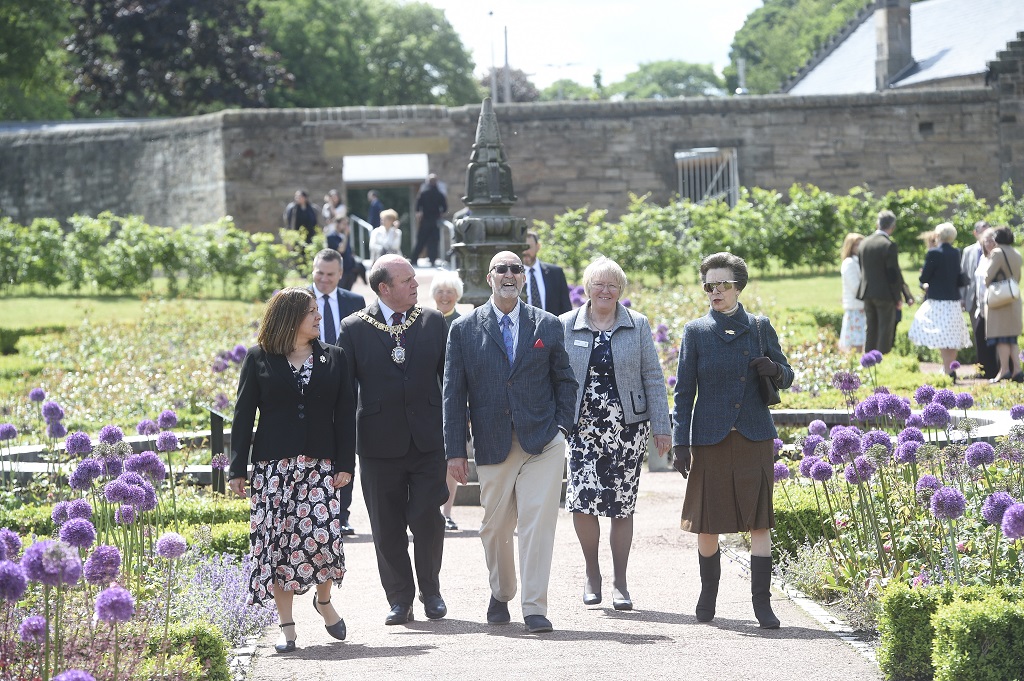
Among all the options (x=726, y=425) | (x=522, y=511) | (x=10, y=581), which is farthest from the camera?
(x=522, y=511)

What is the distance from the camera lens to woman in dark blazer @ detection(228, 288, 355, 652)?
591cm

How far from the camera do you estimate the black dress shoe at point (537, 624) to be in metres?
5.95

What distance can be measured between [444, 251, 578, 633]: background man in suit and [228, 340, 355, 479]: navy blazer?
20.6 inches

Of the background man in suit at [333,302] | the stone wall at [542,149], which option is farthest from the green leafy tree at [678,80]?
the background man in suit at [333,302]

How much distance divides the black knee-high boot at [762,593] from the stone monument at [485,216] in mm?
4515

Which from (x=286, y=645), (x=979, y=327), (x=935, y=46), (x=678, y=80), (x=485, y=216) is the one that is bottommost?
(x=286, y=645)

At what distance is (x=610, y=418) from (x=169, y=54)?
34990mm

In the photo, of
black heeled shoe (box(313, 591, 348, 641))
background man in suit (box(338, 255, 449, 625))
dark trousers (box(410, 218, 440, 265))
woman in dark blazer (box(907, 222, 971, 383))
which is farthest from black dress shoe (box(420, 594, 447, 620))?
dark trousers (box(410, 218, 440, 265))

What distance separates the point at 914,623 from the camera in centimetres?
514

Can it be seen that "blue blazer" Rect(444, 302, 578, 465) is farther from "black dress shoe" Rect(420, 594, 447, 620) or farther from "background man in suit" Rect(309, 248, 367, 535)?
"background man in suit" Rect(309, 248, 367, 535)

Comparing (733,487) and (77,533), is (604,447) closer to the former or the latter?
(733,487)

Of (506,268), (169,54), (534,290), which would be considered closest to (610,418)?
(506,268)

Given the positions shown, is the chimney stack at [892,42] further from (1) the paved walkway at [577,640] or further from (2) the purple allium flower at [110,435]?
(2) the purple allium flower at [110,435]

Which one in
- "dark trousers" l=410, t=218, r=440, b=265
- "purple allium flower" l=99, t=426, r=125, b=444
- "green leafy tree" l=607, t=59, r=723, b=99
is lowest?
"purple allium flower" l=99, t=426, r=125, b=444
